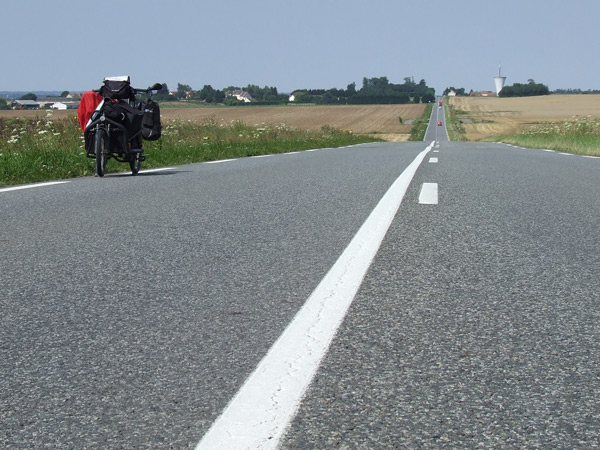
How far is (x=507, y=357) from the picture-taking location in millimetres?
2984

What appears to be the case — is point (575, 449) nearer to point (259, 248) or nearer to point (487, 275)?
point (487, 275)

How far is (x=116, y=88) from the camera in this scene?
10.5 meters

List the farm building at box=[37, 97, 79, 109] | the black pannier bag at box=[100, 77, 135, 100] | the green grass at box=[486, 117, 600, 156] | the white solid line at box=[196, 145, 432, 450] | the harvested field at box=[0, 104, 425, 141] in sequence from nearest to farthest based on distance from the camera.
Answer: the white solid line at box=[196, 145, 432, 450] < the black pannier bag at box=[100, 77, 135, 100] < the green grass at box=[486, 117, 600, 156] < the harvested field at box=[0, 104, 425, 141] < the farm building at box=[37, 97, 79, 109]

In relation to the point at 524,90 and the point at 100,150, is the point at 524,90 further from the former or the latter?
the point at 100,150

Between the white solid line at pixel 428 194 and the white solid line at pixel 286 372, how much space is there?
3.27 metres

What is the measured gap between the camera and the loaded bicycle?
33.9 feet

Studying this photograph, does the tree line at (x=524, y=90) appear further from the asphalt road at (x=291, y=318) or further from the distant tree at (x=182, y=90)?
the asphalt road at (x=291, y=318)

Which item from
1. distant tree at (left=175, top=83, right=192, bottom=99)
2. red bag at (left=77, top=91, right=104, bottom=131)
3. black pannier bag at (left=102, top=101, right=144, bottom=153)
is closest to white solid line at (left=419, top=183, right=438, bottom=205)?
black pannier bag at (left=102, top=101, right=144, bottom=153)

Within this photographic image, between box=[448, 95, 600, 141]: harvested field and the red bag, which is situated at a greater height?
the red bag

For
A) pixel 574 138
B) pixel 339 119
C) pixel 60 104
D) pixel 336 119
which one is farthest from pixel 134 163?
pixel 60 104

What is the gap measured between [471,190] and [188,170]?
464 centimetres

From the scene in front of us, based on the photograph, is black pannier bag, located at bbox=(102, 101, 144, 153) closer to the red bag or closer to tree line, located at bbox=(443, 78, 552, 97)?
the red bag

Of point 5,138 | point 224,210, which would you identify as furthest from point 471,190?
point 5,138

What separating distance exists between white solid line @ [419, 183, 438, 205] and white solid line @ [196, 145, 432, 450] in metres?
3.27
